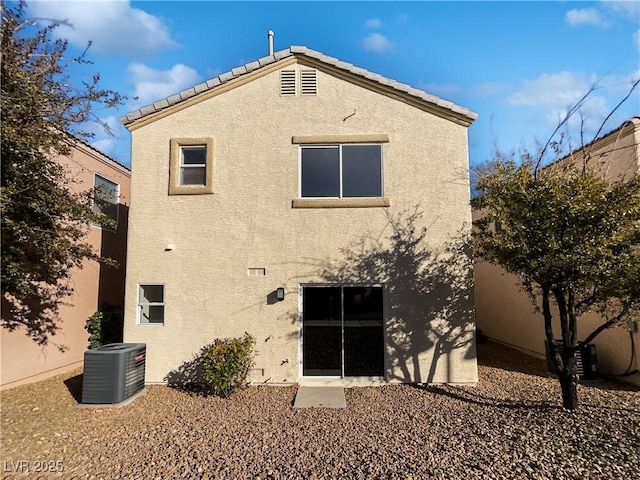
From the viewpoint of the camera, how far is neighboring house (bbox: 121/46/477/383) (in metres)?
9.25

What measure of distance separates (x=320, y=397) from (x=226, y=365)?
2.31m

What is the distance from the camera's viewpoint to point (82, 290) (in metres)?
11.0

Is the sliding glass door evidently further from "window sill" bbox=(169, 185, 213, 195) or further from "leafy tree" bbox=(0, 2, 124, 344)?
"leafy tree" bbox=(0, 2, 124, 344)

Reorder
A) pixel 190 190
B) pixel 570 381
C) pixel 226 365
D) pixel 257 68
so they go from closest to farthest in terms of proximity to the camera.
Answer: pixel 570 381
pixel 226 365
pixel 190 190
pixel 257 68

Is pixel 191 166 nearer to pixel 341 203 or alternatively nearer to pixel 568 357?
pixel 341 203

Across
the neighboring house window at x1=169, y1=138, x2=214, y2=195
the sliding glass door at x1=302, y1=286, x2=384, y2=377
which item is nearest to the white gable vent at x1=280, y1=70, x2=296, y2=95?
the neighboring house window at x1=169, y1=138, x2=214, y2=195

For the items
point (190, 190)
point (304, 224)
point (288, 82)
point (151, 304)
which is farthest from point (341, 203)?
point (151, 304)

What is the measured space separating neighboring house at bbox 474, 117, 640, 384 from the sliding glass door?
14.0 ft

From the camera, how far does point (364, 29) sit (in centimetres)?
998

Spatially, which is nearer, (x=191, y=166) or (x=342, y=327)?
(x=342, y=327)

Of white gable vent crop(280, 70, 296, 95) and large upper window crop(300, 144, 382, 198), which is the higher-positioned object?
white gable vent crop(280, 70, 296, 95)

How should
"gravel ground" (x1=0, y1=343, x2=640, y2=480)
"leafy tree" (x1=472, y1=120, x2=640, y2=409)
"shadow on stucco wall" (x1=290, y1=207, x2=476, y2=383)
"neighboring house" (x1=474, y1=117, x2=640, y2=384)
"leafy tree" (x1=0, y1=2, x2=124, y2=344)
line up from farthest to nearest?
"shadow on stucco wall" (x1=290, y1=207, x2=476, y2=383) → "neighboring house" (x1=474, y1=117, x2=640, y2=384) → "leafy tree" (x1=0, y1=2, x2=124, y2=344) → "leafy tree" (x1=472, y1=120, x2=640, y2=409) → "gravel ground" (x1=0, y1=343, x2=640, y2=480)

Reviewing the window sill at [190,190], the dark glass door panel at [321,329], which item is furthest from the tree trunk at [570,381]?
the window sill at [190,190]

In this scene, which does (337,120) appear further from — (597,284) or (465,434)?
(465,434)
